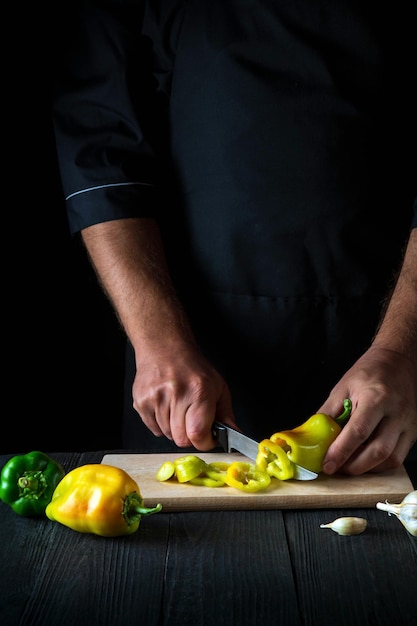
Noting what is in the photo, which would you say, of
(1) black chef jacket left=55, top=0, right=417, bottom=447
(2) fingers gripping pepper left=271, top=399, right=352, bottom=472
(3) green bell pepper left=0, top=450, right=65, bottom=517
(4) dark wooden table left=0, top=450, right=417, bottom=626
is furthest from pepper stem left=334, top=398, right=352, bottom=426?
(3) green bell pepper left=0, top=450, right=65, bottom=517

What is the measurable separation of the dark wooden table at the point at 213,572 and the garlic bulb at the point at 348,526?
0.01 m

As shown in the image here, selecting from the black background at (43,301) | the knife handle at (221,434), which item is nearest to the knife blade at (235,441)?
the knife handle at (221,434)

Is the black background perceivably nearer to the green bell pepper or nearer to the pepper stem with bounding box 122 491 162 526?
the green bell pepper

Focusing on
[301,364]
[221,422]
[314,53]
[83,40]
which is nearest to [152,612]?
[221,422]

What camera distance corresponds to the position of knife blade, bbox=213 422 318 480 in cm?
175

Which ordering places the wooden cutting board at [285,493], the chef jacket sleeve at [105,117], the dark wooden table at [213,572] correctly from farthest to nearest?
the chef jacket sleeve at [105,117]
the wooden cutting board at [285,493]
the dark wooden table at [213,572]

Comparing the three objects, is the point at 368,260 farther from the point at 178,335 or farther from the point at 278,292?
the point at 178,335

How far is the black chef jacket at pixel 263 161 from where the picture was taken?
2.08 meters

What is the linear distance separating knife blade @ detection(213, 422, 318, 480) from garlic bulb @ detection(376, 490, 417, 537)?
0.19 meters

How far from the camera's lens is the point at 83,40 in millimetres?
2250

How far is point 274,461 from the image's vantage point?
169 cm

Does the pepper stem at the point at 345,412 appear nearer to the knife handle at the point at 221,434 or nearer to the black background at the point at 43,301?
the knife handle at the point at 221,434

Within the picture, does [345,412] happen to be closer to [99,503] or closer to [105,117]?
[99,503]

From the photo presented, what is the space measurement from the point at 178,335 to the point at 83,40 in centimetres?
86
